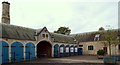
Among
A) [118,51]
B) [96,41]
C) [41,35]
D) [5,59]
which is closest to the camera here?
[5,59]

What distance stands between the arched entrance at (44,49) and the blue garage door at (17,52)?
7685mm

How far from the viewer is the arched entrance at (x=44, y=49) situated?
26.7 metres

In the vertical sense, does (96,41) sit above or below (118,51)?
above

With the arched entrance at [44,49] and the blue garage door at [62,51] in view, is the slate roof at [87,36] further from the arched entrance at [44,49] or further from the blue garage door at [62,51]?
the arched entrance at [44,49]

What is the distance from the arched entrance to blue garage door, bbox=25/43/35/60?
5159 millimetres

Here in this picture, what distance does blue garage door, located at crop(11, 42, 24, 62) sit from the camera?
1839 centimetres

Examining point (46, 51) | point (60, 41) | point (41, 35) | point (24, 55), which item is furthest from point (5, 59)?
point (60, 41)

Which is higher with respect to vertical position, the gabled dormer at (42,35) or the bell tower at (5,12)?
the bell tower at (5,12)

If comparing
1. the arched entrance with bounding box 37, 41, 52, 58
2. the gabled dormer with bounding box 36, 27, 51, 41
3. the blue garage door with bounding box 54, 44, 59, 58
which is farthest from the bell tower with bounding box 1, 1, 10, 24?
the blue garage door with bounding box 54, 44, 59, 58

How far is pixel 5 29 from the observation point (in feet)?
61.3

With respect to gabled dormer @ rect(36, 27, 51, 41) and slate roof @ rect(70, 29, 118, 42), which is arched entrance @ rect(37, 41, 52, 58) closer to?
gabled dormer @ rect(36, 27, 51, 41)

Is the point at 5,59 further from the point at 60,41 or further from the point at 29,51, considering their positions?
the point at 60,41

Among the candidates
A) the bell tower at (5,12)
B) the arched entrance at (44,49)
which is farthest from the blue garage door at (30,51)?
the bell tower at (5,12)

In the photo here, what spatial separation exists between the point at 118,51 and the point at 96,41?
583cm
